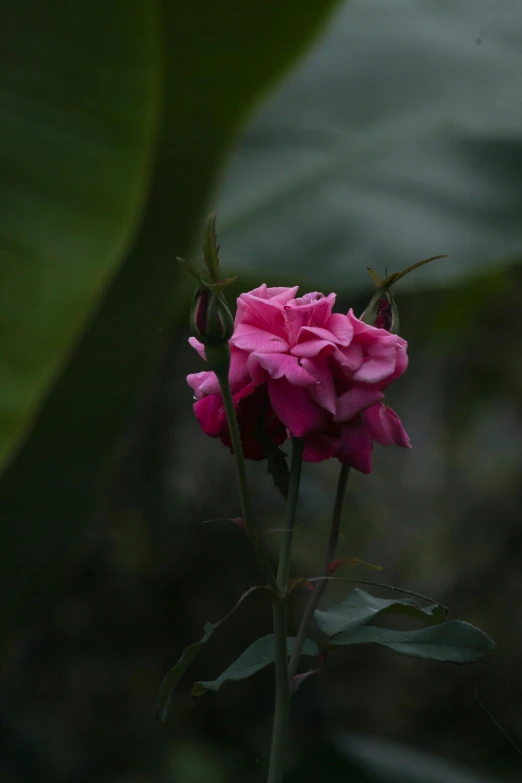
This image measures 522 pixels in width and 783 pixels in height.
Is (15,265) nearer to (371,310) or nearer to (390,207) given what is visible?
(371,310)

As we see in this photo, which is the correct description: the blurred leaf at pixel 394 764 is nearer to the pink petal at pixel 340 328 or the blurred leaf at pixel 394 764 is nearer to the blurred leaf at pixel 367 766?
the blurred leaf at pixel 367 766

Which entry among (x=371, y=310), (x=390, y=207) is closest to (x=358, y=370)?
(x=371, y=310)

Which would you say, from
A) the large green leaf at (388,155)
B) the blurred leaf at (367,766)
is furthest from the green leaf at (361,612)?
the large green leaf at (388,155)

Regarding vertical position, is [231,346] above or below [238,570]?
above

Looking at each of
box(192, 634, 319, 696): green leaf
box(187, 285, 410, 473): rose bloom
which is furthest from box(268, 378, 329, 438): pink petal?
box(192, 634, 319, 696): green leaf

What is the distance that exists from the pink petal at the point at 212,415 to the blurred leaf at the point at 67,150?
6cm

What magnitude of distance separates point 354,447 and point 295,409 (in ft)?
0.11

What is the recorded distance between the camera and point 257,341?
12.7 inches

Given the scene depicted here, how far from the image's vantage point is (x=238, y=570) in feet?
5.05

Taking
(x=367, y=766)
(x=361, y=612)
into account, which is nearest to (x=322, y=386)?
(x=361, y=612)

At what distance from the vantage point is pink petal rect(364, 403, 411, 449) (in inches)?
13.3

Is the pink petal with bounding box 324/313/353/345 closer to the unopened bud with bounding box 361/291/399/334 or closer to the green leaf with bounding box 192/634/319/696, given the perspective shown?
the unopened bud with bounding box 361/291/399/334

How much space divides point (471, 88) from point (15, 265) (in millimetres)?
546

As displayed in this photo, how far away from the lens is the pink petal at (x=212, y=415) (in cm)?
34
